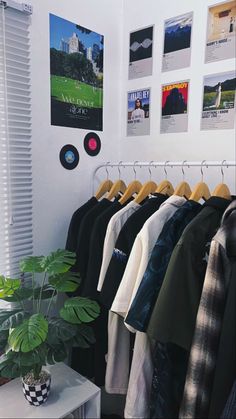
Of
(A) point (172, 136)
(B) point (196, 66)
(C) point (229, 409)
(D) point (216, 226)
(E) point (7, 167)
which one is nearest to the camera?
(C) point (229, 409)

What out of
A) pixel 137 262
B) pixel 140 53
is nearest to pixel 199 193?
pixel 137 262

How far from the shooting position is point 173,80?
4.97 feet

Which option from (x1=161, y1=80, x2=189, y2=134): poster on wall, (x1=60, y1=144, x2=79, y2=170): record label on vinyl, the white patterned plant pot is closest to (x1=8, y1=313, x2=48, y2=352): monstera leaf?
the white patterned plant pot

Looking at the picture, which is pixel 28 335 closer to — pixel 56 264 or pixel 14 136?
pixel 56 264

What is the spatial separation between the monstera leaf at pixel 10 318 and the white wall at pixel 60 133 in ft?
1.31

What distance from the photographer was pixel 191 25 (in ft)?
4.69

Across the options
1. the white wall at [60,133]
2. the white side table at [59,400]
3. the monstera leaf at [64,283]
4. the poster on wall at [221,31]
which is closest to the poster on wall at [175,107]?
the poster on wall at [221,31]

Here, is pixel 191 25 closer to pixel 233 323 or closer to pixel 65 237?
pixel 65 237

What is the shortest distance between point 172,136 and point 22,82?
0.73m

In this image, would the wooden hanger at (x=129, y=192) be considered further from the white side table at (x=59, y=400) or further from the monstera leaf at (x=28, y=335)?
the white side table at (x=59, y=400)

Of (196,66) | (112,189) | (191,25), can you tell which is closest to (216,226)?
(112,189)

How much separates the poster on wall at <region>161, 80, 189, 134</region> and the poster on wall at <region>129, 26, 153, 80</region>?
0.56ft

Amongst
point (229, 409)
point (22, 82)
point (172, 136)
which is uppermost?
point (22, 82)

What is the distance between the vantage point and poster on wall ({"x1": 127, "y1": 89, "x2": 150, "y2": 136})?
1638mm
